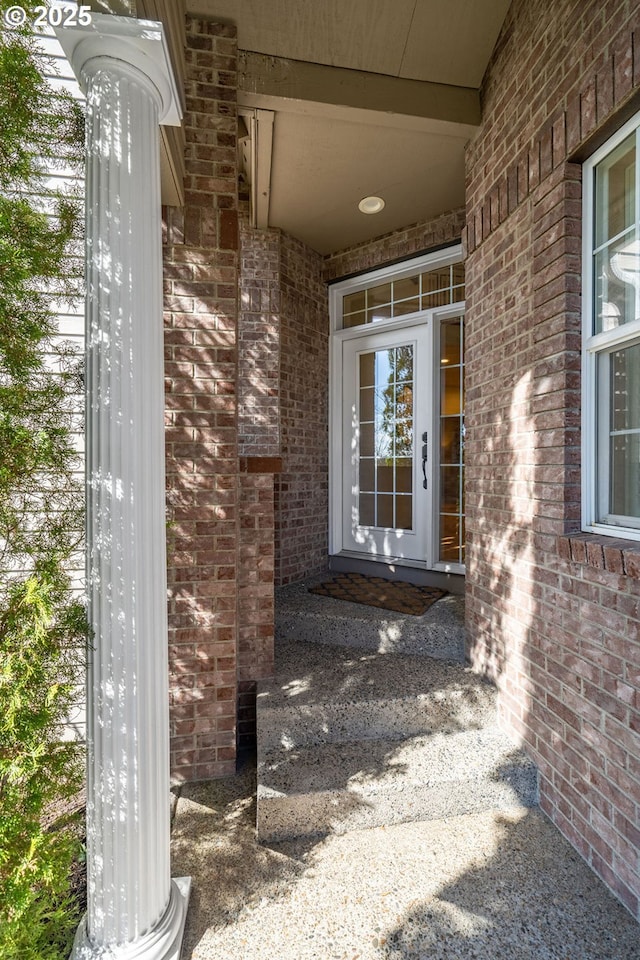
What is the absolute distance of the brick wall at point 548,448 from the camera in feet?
5.57

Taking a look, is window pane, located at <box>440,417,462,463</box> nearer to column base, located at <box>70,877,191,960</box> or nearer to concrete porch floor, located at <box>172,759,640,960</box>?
concrete porch floor, located at <box>172,759,640,960</box>

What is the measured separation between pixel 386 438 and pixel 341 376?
0.72 m

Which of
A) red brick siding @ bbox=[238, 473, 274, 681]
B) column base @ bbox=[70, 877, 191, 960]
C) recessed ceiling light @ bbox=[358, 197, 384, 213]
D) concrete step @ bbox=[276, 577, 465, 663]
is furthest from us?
recessed ceiling light @ bbox=[358, 197, 384, 213]

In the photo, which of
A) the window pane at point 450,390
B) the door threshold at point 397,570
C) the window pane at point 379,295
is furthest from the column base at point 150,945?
the window pane at point 379,295

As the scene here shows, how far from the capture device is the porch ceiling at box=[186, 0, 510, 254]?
2408 millimetres

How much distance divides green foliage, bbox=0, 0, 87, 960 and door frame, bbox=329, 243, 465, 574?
2956 mm

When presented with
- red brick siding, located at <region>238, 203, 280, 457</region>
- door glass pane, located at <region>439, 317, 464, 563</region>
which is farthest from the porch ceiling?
door glass pane, located at <region>439, 317, 464, 563</region>

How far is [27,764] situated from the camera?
4.15 feet

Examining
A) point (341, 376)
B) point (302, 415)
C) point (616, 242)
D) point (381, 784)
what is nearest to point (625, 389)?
point (616, 242)

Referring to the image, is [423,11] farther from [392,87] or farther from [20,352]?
[20,352]

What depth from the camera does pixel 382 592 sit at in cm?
377

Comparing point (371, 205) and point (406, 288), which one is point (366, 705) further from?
point (371, 205)

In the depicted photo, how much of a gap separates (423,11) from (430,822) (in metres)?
3.71

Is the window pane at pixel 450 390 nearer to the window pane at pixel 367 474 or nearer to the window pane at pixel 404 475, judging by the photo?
the window pane at pixel 404 475
